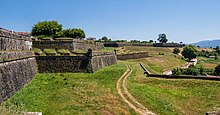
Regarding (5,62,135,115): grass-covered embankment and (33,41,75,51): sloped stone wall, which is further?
(33,41,75,51): sloped stone wall

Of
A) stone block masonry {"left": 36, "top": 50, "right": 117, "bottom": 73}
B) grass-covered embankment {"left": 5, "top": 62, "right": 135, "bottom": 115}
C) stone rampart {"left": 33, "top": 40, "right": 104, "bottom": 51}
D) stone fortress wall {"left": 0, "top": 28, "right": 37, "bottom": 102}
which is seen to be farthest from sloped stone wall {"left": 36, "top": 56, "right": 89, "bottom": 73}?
stone rampart {"left": 33, "top": 40, "right": 104, "bottom": 51}

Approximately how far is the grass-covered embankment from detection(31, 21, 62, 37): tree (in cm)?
2921

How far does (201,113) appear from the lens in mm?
23250

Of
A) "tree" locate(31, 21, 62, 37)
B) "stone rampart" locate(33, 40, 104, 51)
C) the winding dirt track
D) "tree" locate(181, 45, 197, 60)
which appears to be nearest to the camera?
the winding dirt track

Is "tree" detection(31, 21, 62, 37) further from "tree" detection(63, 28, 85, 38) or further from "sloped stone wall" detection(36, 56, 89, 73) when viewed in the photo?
"sloped stone wall" detection(36, 56, 89, 73)

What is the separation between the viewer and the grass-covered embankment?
20.1 metres

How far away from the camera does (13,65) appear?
2342 cm

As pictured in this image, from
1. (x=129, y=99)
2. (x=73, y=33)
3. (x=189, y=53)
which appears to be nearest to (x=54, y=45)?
(x=129, y=99)

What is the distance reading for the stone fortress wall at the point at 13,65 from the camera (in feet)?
67.6

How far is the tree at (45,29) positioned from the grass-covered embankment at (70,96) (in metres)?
29.2

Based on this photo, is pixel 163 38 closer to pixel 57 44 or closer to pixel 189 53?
pixel 189 53

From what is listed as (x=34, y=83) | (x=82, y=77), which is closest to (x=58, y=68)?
(x=82, y=77)

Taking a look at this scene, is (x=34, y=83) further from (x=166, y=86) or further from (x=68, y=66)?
(x=166, y=86)

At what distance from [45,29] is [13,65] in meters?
35.8
